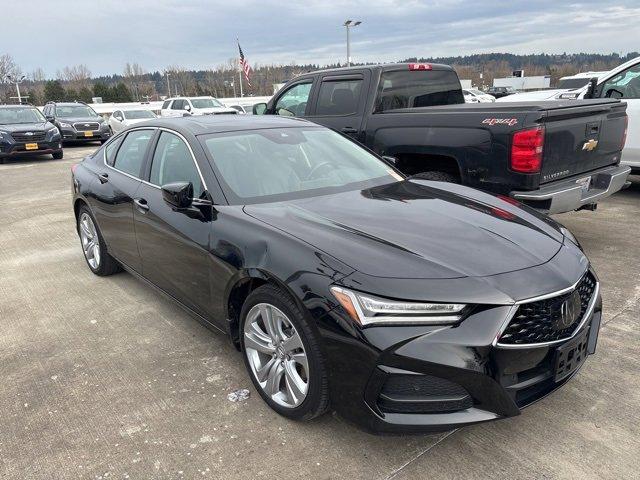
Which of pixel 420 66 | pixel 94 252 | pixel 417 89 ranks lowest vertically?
pixel 94 252

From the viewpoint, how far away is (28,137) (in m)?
14.1

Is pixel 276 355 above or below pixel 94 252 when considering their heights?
above

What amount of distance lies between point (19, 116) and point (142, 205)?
44.8 ft

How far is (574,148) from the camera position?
15.6 ft

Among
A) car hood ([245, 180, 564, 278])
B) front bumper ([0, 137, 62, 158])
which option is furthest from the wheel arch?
front bumper ([0, 137, 62, 158])

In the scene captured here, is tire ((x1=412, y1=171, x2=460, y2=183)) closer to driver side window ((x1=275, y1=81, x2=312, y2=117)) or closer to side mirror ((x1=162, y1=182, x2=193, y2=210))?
driver side window ((x1=275, y1=81, x2=312, y2=117))

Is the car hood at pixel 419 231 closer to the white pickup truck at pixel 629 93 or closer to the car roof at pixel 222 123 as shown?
the car roof at pixel 222 123

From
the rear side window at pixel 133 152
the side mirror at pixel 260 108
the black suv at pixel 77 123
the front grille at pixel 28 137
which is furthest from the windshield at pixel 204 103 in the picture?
the rear side window at pixel 133 152

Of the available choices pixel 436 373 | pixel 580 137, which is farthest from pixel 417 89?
pixel 436 373

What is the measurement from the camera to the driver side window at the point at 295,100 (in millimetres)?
6742

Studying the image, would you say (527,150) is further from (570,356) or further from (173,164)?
(173,164)

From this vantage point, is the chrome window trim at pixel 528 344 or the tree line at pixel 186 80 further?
the tree line at pixel 186 80

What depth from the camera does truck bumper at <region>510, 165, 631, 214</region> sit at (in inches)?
174

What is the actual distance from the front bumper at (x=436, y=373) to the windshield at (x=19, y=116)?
15.6m
